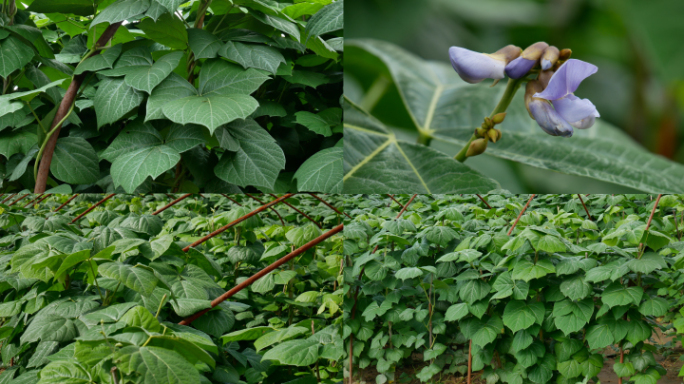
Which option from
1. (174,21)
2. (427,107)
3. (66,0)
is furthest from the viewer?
(66,0)

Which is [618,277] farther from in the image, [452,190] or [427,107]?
[427,107]

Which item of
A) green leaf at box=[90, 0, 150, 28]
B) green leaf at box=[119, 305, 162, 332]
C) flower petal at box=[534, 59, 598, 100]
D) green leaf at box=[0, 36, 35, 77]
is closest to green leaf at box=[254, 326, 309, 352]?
green leaf at box=[119, 305, 162, 332]

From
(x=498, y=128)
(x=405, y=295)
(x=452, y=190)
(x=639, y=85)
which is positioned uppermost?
(x=639, y=85)

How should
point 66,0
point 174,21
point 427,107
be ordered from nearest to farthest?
point 427,107, point 174,21, point 66,0

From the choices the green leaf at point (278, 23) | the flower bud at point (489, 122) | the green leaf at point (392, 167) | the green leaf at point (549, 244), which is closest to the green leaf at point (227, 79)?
the green leaf at point (278, 23)

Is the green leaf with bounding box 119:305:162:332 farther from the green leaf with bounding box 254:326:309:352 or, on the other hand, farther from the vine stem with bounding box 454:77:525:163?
the vine stem with bounding box 454:77:525:163

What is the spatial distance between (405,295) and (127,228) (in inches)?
24.3

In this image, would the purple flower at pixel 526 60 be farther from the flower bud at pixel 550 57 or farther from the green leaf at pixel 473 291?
the green leaf at pixel 473 291

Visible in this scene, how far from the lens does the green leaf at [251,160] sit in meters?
0.95

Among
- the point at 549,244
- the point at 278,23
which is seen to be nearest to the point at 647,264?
the point at 549,244

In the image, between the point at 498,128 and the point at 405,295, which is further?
the point at 405,295

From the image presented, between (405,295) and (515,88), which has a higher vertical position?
(515,88)

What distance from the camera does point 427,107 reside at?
32.4 inches

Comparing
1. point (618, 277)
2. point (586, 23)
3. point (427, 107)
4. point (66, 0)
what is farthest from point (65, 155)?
point (618, 277)
